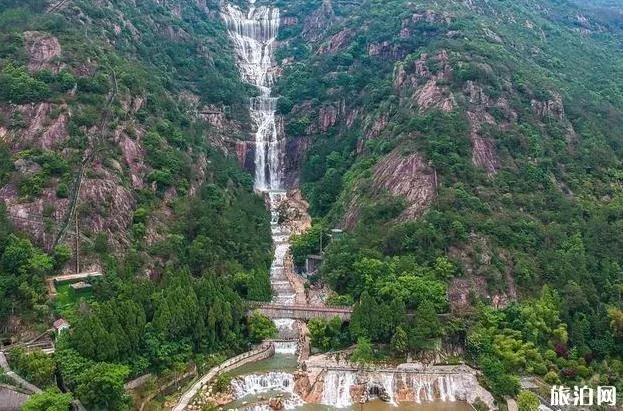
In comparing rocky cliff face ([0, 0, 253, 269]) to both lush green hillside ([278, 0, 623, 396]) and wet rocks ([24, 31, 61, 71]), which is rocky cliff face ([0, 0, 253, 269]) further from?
lush green hillside ([278, 0, 623, 396])

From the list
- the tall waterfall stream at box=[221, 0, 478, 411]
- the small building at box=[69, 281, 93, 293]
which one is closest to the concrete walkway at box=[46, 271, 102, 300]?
the small building at box=[69, 281, 93, 293]

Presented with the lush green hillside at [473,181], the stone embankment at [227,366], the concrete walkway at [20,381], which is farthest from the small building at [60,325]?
the lush green hillside at [473,181]

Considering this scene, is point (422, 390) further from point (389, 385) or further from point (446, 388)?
point (389, 385)

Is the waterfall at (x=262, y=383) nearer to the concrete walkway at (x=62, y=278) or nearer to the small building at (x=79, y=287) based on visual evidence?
the small building at (x=79, y=287)

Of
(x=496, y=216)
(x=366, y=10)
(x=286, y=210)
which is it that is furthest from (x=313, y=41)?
(x=496, y=216)

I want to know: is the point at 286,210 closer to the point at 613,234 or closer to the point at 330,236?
the point at 330,236

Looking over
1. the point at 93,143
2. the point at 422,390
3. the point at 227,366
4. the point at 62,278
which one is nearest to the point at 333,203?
the point at 93,143
